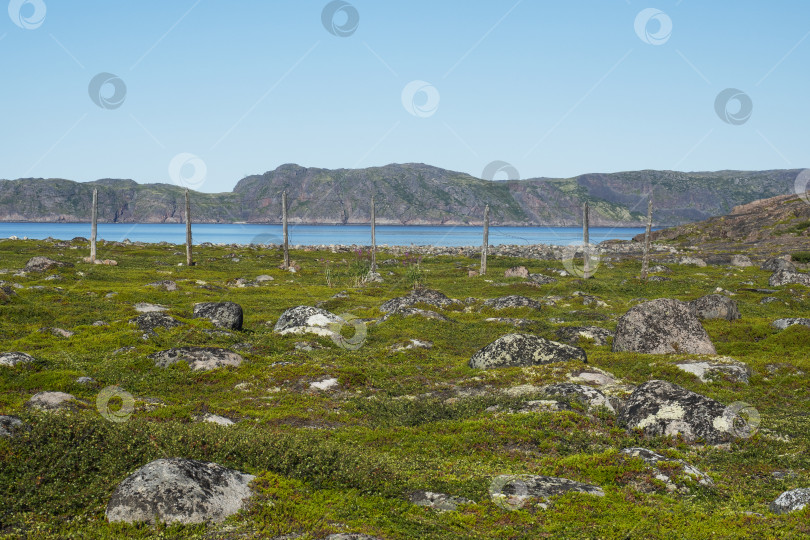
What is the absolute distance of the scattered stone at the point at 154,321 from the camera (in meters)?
30.5

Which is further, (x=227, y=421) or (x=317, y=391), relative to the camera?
(x=317, y=391)

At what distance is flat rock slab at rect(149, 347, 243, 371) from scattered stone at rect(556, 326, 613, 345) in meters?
19.0

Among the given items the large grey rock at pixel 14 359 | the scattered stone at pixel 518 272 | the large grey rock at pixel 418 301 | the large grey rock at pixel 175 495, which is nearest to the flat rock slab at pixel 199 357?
the large grey rock at pixel 14 359

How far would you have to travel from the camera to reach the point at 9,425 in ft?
40.2

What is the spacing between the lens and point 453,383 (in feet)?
77.7

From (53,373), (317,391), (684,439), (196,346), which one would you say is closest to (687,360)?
(684,439)

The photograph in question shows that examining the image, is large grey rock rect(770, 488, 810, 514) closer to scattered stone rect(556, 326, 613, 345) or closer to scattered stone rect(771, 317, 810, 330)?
scattered stone rect(556, 326, 613, 345)

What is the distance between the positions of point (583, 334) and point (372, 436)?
20439mm

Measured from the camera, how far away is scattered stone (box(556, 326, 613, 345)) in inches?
1298

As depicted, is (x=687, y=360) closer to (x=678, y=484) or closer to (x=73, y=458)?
(x=678, y=484)

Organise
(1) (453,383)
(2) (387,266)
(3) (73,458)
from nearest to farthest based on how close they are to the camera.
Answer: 1. (3) (73,458)
2. (1) (453,383)
3. (2) (387,266)

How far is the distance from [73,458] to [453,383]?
1519cm

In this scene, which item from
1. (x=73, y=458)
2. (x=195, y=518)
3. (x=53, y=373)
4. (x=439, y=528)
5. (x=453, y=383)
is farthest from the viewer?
(x=453, y=383)

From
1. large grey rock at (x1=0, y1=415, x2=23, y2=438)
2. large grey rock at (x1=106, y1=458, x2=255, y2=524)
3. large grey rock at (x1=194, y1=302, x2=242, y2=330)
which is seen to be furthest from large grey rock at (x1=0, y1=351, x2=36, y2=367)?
large grey rock at (x1=106, y1=458, x2=255, y2=524)
